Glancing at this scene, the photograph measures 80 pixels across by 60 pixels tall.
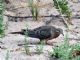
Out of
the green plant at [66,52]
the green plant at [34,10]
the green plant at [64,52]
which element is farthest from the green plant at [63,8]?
the green plant at [64,52]

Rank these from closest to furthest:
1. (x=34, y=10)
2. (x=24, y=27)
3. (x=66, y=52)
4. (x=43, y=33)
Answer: (x=66, y=52) → (x=43, y=33) → (x=24, y=27) → (x=34, y=10)

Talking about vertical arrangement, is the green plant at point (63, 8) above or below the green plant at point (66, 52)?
above

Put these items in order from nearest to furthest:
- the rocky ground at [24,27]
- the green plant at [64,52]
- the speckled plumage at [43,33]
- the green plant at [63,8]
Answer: the green plant at [64,52] → the rocky ground at [24,27] → the speckled plumage at [43,33] → the green plant at [63,8]

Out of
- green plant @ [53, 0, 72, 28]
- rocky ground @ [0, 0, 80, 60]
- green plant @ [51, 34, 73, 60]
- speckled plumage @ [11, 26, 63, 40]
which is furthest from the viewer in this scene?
green plant @ [53, 0, 72, 28]

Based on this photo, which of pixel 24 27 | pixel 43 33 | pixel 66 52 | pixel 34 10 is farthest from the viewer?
pixel 34 10

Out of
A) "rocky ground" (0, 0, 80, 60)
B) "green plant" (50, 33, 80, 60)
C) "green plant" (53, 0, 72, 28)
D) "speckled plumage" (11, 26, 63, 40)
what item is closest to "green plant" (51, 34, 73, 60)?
"green plant" (50, 33, 80, 60)

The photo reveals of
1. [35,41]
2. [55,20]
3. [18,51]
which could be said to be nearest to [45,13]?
[55,20]

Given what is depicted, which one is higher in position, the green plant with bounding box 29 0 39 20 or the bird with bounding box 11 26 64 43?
the green plant with bounding box 29 0 39 20

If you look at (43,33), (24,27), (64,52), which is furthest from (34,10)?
(64,52)

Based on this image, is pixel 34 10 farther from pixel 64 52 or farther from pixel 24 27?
pixel 64 52

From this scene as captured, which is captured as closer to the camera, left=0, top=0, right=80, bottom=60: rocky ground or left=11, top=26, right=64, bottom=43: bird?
left=0, top=0, right=80, bottom=60: rocky ground

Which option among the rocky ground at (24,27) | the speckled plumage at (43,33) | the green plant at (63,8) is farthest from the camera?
the green plant at (63,8)

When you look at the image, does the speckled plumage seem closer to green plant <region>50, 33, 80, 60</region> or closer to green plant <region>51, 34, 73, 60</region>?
green plant <region>50, 33, 80, 60</region>

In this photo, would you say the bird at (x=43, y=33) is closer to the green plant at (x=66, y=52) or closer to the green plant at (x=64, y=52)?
the green plant at (x=66, y=52)
